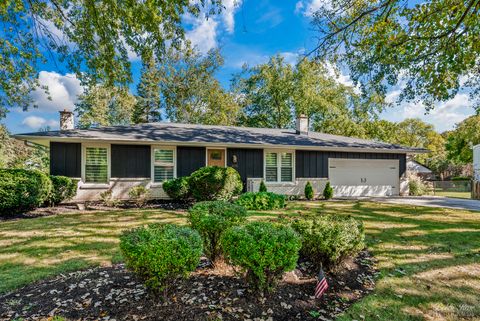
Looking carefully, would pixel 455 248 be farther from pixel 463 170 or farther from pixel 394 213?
pixel 463 170

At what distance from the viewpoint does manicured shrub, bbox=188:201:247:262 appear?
3.72 metres

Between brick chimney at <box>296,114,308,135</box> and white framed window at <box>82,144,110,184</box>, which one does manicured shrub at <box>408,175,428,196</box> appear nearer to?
brick chimney at <box>296,114,308,135</box>

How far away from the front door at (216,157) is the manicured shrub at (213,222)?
8.48 metres

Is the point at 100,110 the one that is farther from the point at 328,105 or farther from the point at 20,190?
the point at 328,105

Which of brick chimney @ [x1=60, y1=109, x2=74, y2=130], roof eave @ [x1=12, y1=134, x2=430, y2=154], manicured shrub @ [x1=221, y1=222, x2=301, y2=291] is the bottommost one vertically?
manicured shrub @ [x1=221, y1=222, x2=301, y2=291]

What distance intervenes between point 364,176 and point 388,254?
10.8 metres

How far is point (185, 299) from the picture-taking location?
300 cm

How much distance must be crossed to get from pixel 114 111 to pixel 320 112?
22.0 meters

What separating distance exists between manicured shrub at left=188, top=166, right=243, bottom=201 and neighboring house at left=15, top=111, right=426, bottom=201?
93.6 inches

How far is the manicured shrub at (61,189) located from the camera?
9673 mm

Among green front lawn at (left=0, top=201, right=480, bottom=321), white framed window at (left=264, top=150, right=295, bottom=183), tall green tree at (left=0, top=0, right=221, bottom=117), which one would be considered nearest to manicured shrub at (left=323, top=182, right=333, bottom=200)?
white framed window at (left=264, top=150, right=295, bottom=183)

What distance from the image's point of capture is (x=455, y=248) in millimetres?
5363

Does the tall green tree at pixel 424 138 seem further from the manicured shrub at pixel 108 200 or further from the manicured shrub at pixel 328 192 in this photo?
the manicured shrub at pixel 108 200

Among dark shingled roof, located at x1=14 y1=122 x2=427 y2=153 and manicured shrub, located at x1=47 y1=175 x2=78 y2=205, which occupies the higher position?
dark shingled roof, located at x1=14 y1=122 x2=427 y2=153
